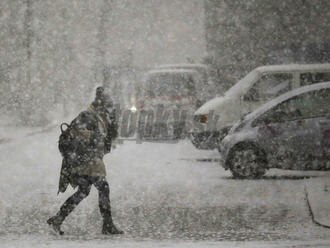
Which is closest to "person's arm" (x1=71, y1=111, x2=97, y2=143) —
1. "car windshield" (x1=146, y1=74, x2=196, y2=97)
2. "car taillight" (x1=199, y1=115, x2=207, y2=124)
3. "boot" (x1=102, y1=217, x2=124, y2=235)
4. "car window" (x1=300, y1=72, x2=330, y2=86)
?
"boot" (x1=102, y1=217, x2=124, y2=235)

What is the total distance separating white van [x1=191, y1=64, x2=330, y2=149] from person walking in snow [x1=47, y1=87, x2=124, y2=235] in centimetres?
795

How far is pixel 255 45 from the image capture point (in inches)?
1302

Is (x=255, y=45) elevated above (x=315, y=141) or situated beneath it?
elevated above

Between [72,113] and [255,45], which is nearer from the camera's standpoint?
[255,45]

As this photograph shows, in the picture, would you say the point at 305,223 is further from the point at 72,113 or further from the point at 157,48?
the point at 157,48

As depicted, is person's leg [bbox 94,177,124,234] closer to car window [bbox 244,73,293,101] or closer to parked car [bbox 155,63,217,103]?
car window [bbox 244,73,293,101]

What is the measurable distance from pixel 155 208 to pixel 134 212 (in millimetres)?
415

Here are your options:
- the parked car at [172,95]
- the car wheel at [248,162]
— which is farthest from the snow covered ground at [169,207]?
the parked car at [172,95]

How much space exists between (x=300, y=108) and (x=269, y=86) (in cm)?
312

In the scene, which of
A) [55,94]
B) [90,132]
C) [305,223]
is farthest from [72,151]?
[55,94]

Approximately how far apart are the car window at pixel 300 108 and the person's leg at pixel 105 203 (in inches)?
212

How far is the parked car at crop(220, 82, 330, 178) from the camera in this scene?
1292 cm

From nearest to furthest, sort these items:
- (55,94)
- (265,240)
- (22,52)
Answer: (265,240) → (22,52) → (55,94)

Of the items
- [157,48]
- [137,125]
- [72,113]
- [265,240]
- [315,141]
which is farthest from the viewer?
[157,48]
